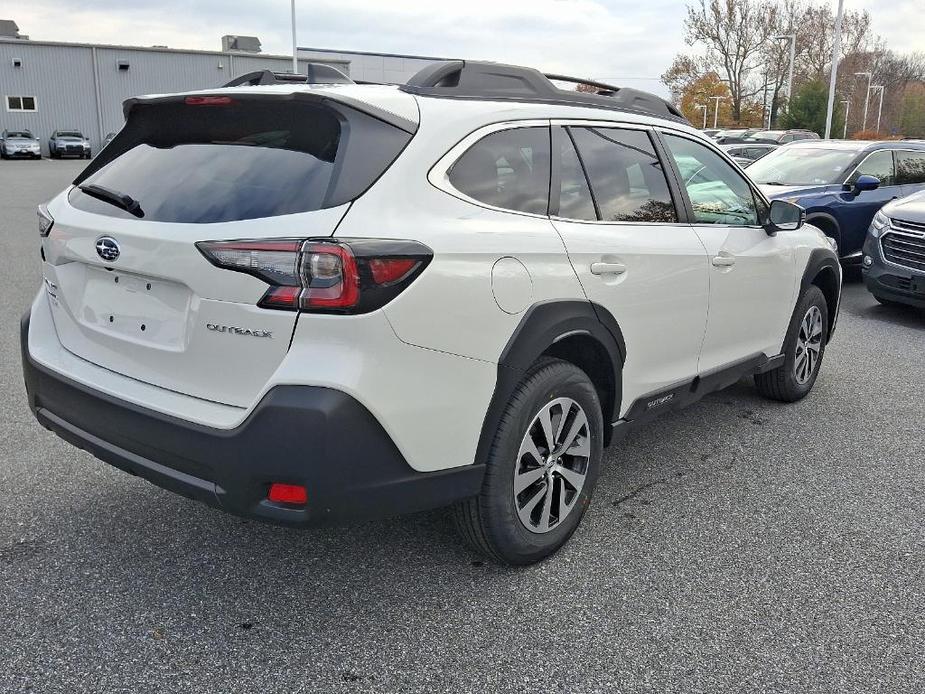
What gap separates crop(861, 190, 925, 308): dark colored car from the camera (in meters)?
8.20

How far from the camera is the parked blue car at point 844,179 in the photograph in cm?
987

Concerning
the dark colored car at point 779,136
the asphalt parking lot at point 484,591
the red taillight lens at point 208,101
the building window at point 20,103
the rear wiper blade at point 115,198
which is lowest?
the asphalt parking lot at point 484,591

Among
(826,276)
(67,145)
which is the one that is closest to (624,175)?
(826,276)

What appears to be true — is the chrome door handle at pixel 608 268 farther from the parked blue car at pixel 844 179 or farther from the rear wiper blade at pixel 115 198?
the parked blue car at pixel 844 179

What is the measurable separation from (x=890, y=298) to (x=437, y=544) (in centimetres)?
686

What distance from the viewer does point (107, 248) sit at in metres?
2.80

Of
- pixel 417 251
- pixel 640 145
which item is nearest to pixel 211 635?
pixel 417 251

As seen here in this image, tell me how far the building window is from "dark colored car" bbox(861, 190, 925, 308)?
50.2m

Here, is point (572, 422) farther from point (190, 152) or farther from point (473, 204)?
point (190, 152)

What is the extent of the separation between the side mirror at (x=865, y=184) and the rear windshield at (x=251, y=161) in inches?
341

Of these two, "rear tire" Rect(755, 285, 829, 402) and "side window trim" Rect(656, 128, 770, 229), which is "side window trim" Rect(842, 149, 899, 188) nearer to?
"rear tire" Rect(755, 285, 829, 402)

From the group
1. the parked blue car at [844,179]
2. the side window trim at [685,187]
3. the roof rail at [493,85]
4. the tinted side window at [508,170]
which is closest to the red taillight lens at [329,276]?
the tinted side window at [508,170]

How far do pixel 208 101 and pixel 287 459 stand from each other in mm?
1323

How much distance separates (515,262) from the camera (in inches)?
113
